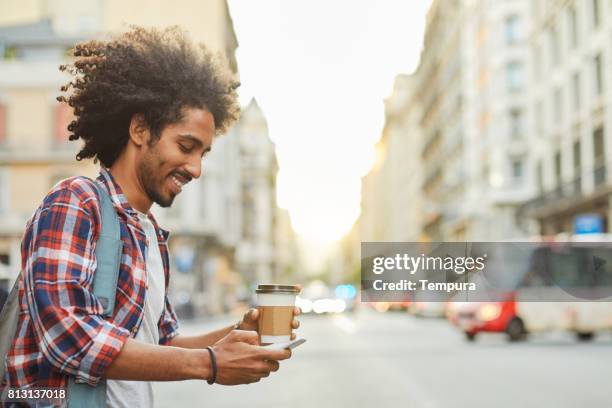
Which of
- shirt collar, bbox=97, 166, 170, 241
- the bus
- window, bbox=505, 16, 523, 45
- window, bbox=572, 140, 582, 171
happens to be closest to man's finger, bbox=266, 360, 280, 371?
shirt collar, bbox=97, 166, 170, 241

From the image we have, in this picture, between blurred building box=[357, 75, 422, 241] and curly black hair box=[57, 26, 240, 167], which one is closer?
→ curly black hair box=[57, 26, 240, 167]

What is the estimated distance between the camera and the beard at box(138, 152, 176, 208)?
2373 millimetres

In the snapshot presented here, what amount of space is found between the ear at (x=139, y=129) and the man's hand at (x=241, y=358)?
1.88 ft

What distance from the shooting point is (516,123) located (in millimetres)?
55562

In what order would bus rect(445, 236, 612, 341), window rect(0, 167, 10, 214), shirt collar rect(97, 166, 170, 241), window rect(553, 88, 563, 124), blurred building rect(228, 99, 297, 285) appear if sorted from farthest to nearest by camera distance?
blurred building rect(228, 99, 297, 285) < window rect(553, 88, 563, 124) < window rect(0, 167, 10, 214) < bus rect(445, 236, 612, 341) < shirt collar rect(97, 166, 170, 241)

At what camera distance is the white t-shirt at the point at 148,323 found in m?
2.18

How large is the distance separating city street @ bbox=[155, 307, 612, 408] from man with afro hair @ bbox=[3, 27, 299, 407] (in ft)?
24.5

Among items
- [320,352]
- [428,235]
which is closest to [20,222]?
[320,352]

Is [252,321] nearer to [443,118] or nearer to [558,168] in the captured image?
[558,168]

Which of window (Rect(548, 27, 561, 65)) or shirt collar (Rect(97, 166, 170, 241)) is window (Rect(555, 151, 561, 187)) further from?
shirt collar (Rect(97, 166, 170, 241))

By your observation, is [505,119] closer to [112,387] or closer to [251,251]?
[251,251]

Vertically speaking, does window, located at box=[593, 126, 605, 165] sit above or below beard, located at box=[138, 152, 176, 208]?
above

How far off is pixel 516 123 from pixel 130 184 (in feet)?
180

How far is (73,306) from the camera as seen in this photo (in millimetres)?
1938
